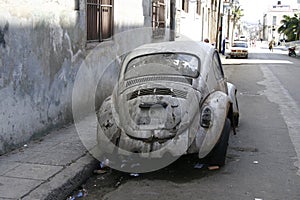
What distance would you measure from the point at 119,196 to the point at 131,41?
7.88 meters

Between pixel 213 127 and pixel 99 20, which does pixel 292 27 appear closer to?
pixel 99 20

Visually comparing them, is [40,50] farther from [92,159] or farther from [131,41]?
[131,41]

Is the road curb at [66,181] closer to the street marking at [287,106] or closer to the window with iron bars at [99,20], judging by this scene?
the street marking at [287,106]

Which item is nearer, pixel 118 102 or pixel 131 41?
pixel 118 102

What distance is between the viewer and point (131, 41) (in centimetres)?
1241

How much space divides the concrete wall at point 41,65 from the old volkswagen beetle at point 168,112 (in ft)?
4.17

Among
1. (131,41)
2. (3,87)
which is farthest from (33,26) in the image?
(131,41)

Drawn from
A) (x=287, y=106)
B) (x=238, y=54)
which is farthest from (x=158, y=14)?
(x=238, y=54)

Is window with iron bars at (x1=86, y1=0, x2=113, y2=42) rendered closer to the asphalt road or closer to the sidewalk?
the sidewalk

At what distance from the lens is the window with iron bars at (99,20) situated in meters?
9.42

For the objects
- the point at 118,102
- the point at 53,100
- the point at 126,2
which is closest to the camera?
the point at 118,102

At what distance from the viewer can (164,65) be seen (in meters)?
6.63

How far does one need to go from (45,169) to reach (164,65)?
7.95ft

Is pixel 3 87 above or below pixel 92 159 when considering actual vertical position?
above
